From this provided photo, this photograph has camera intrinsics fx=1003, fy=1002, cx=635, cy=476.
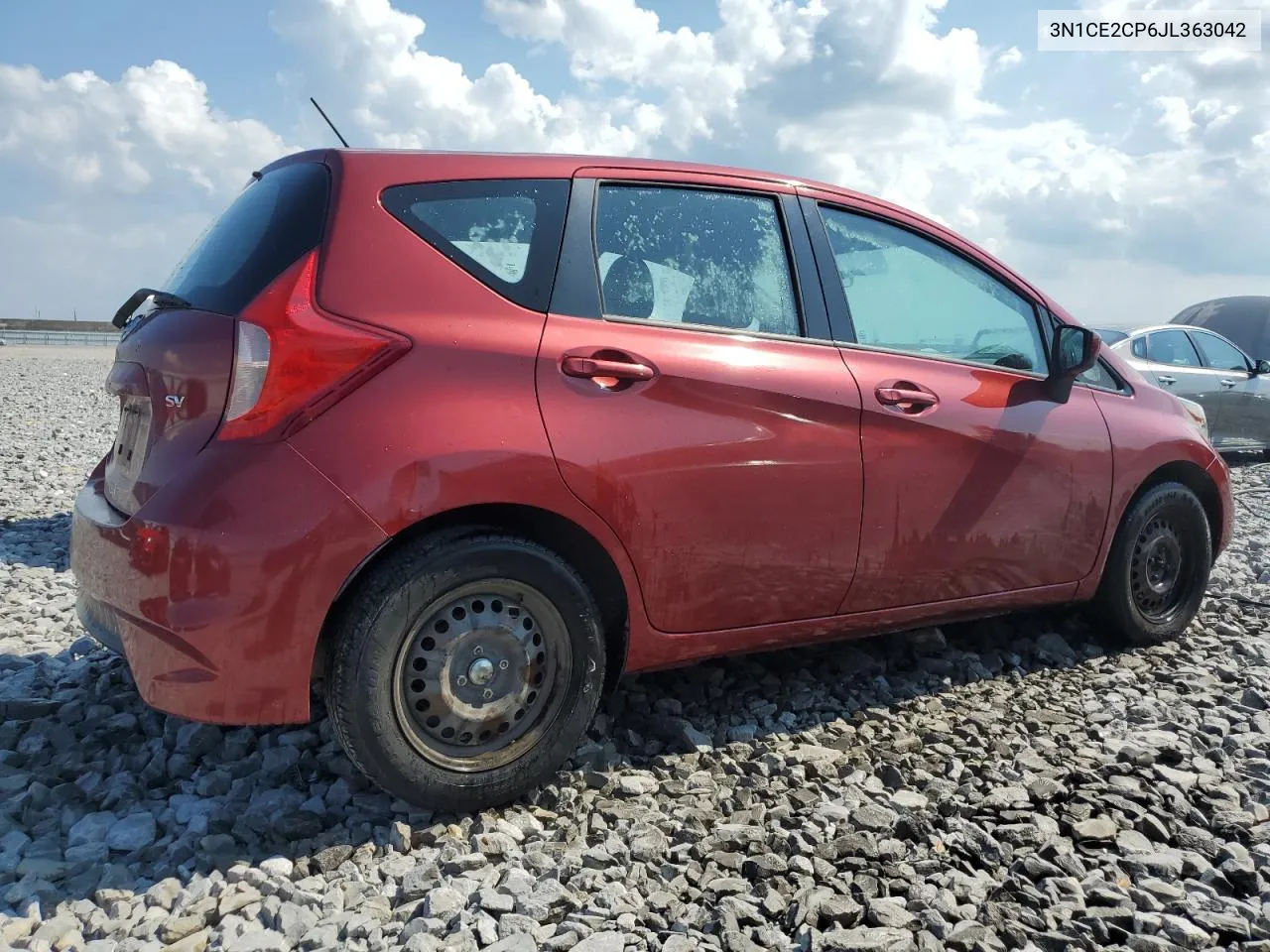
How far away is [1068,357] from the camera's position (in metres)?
3.85

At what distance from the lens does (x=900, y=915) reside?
2.30 metres

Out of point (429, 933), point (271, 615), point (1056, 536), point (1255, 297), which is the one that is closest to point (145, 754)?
point (271, 615)

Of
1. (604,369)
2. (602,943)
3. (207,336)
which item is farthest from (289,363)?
(602,943)

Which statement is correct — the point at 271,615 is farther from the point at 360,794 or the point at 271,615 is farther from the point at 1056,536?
the point at 1056,536

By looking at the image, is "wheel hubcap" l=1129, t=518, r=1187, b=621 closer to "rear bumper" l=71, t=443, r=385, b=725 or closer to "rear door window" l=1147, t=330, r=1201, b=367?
"rear bumper" l=71, t=443, r=385, b=725

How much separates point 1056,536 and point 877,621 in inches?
35.5

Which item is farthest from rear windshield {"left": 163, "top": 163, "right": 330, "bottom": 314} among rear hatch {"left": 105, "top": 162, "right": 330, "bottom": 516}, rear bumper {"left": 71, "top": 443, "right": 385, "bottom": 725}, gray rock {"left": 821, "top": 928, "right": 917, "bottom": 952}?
gray rock {"left": 821, "top": 928, "right": 917, "bottom": 952}

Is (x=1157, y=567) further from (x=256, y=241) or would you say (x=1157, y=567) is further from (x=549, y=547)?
(x=256, y=241)

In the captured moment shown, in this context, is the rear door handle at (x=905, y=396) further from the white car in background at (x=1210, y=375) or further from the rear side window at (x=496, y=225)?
the white car in background at (x=1210, y=375)

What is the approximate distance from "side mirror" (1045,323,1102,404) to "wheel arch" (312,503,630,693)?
1989mm

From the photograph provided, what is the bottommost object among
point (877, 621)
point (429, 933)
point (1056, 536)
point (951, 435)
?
point (429, 933)

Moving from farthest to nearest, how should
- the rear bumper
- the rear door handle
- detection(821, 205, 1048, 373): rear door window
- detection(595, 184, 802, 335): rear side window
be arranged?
detection(821, 205, 1048, 373): rear door window → the rear door handle → detection(595, 184, 802, 335): rear side window → the rear bumper

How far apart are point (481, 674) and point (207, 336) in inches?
43.5

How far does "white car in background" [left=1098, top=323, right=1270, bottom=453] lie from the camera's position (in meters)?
9.58
